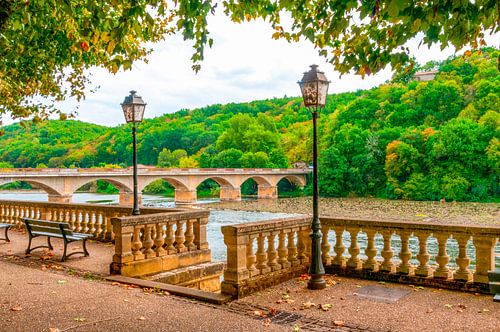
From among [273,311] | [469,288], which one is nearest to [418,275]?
[469,288]

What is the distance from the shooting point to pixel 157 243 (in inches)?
319

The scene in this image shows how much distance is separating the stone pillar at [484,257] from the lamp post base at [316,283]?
194 cm

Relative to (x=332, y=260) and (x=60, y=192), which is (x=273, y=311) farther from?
(x=60, y=192)

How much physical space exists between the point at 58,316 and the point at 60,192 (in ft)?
136

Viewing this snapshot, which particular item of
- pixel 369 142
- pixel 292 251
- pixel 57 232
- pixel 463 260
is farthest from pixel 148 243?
pixel 369 142

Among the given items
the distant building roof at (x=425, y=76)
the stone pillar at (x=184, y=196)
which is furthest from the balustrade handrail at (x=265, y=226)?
the distant building roof at (x=425, y=76)

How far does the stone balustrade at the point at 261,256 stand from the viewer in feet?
20.0

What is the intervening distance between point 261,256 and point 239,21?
3.12 meters

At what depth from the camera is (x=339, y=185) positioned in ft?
214

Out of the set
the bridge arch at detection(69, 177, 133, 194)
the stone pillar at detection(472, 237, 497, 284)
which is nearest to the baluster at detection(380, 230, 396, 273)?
the stone pillar at detection(472, 237, 497, 284)

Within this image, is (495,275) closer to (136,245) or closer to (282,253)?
(282,253)

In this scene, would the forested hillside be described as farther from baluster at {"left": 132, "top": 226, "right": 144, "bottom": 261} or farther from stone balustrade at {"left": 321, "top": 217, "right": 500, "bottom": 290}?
stone balustrade at {"left": 321, "top": 217, "right": 500, "bottom": 290}

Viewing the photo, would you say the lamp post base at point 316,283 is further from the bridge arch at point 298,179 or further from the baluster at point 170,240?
the bridge arch at point 298,179

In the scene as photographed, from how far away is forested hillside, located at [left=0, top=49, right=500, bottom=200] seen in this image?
2222 inches
